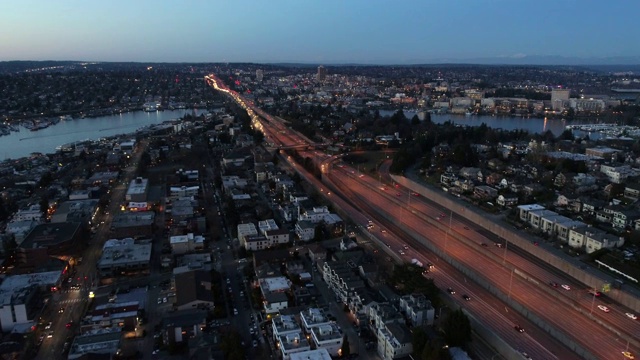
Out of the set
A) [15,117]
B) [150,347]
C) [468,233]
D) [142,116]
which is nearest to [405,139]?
[468,233]

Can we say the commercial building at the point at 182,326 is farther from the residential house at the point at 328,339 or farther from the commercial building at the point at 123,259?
the commercial building at the point at 123,259

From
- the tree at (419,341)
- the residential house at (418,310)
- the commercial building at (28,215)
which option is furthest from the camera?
the commercial building at (28,215)

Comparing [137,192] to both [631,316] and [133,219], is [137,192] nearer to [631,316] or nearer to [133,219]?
[133,219]

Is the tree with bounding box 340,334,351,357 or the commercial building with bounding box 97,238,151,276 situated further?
the commercial building with bounding box 97,238,151,276

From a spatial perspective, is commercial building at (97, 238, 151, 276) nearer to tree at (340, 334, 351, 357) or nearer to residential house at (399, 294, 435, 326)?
tree at (340, 334, 351, 357)

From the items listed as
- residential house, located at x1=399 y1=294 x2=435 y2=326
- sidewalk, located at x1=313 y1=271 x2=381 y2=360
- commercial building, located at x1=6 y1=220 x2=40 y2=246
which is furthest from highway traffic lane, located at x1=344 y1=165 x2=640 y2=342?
commercial building, located at x1=6 y1=220 x2=40 y2=246

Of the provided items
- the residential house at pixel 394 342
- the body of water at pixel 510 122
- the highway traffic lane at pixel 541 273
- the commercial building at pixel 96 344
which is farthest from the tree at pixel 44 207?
the body of water at pixel 510 122

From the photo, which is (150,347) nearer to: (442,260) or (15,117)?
(442,260)
